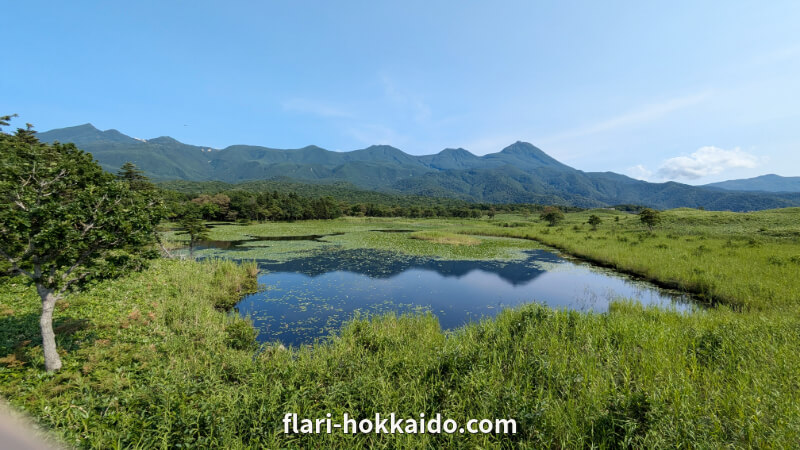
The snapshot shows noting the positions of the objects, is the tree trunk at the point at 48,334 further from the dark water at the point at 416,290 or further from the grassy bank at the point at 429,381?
the dark water at the point at 416,290

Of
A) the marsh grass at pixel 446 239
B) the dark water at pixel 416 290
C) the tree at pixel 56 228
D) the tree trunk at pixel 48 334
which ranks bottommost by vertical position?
the dark water at pixel 416 290

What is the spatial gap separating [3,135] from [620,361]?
43793 mm

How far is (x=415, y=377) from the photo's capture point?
7.46 m

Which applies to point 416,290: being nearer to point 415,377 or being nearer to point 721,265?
point 415,377

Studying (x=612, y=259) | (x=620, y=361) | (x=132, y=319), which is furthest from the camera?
(x=612, y=259)

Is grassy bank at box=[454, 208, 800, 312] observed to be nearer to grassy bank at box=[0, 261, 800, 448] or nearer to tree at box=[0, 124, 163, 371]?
grassy bank at box=[0, 261, 800, 448]

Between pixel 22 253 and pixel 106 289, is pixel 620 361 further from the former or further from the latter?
pixel 106 289

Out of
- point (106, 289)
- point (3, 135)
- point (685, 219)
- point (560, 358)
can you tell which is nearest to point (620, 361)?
point (560, 358)

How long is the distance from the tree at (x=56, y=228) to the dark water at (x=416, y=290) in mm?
6189

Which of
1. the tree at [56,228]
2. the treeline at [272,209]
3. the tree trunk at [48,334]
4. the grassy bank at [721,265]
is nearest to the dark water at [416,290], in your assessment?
the grassy bank at [721,265]

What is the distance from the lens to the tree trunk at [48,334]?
725 centimetres

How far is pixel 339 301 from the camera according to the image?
699 inches

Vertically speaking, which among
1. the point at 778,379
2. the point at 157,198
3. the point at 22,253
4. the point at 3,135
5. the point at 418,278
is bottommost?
the point at 418,278

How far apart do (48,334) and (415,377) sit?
9.42 m
